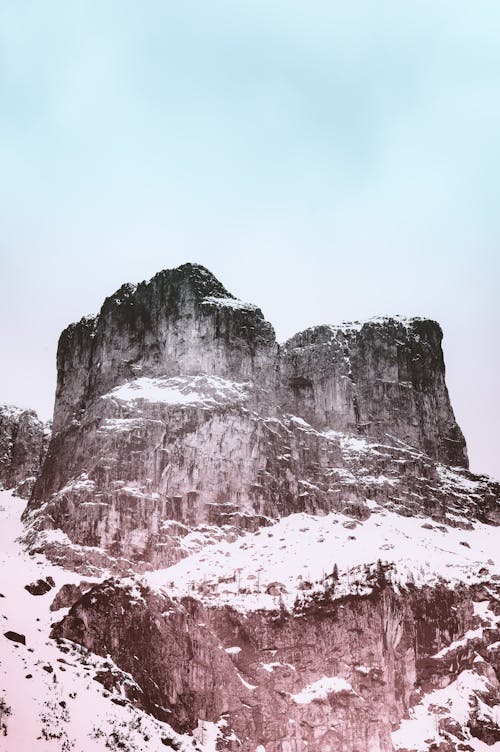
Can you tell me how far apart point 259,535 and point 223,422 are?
1869 cm

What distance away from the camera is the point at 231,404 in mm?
135375

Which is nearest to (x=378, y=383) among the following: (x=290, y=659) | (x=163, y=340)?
(x=163, y=340)

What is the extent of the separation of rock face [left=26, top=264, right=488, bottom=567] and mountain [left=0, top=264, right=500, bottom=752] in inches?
13.6

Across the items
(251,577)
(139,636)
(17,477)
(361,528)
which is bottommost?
(139,636)

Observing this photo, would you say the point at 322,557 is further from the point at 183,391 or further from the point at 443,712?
the point at 183,391

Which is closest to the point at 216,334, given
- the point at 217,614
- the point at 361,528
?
the point at 361,528

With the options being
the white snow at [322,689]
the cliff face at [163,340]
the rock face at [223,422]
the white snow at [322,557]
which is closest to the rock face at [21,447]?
the cliff face at [163,340]

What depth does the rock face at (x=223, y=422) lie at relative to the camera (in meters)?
123

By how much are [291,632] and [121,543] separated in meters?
26.1

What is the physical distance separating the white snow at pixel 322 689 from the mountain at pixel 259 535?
0.23 metres

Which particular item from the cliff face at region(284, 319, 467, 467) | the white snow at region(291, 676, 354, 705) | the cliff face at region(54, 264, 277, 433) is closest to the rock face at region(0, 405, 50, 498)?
the cliff face at region(54, 264, 277, 433)

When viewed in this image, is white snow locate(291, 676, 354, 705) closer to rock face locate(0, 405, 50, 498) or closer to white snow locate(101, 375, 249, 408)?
white snow locate(101, 375, 249, 408)

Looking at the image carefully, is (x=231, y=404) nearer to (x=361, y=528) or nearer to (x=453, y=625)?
(x=361, y=528)

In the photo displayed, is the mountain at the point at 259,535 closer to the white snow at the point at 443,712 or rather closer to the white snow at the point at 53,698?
the white snow at the point at 443,712
